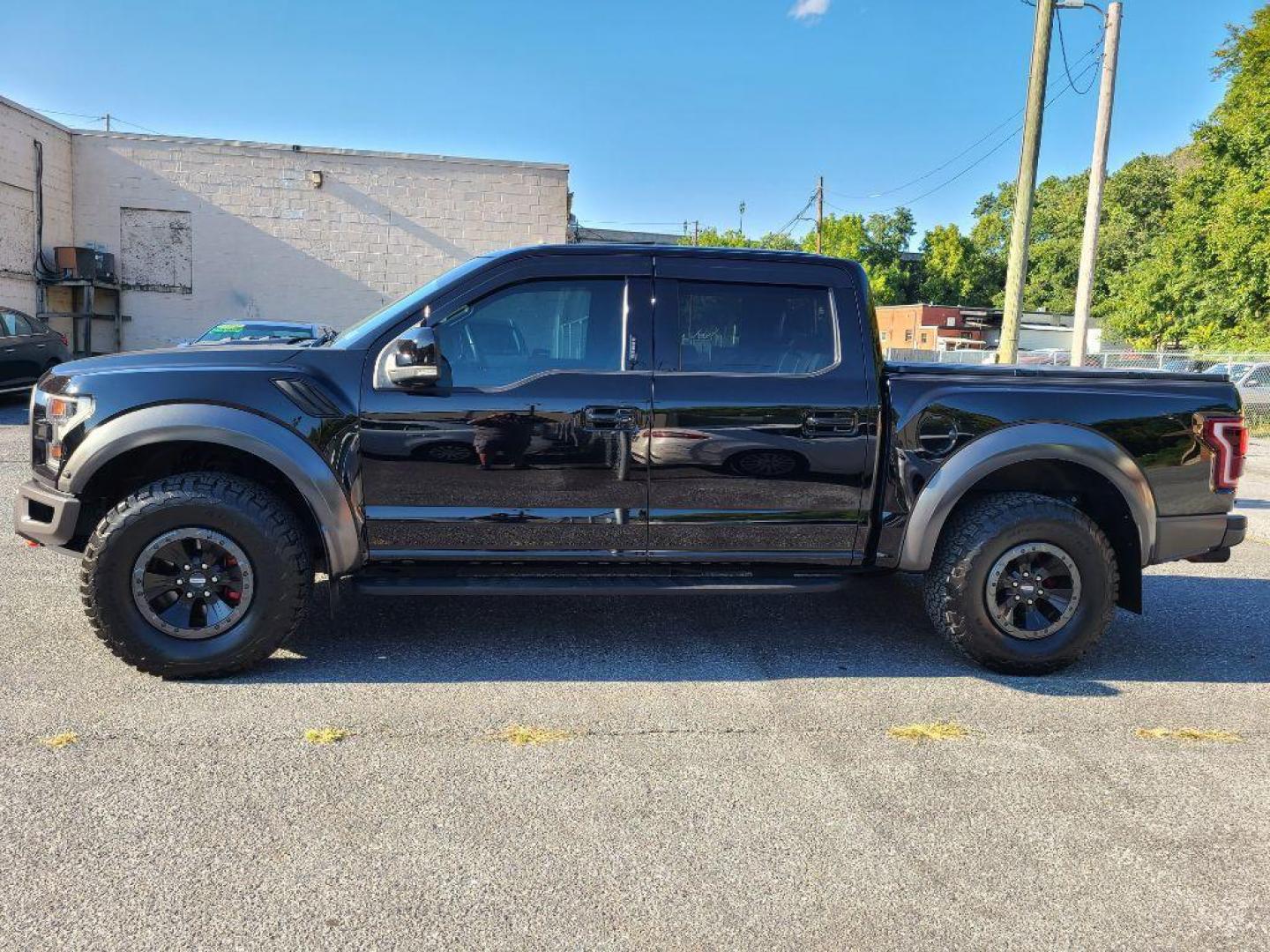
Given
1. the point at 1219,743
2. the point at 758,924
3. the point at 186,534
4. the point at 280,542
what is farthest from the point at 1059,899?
the point at 186,534

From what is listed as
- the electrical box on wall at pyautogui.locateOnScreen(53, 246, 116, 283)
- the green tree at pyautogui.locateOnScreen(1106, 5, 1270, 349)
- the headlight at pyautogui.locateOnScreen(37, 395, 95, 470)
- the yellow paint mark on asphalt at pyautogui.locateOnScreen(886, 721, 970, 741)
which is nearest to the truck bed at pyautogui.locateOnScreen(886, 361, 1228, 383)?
the yellow paint mark on asphalt at pyautogui.locateOnScreen(886, 721, 970, 741)

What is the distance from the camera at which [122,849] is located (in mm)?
2662

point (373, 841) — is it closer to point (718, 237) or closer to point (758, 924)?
point (758, 924)

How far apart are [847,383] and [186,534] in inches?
116

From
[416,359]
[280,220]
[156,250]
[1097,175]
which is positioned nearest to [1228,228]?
[1097,175]

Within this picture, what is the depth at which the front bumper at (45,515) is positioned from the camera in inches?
152

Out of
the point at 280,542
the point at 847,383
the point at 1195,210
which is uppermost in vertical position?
the point at 1195,210

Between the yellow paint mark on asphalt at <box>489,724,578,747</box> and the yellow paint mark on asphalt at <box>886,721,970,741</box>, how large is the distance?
129cm

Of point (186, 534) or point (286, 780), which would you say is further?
point (186, 534)

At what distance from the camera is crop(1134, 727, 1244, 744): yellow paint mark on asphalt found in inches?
146

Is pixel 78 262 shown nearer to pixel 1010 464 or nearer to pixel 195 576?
pixel 195 576

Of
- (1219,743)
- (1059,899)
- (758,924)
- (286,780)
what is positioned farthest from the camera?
(1219,743)

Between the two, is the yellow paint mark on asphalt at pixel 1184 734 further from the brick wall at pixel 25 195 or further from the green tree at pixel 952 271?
the green tree at pixel 952 271

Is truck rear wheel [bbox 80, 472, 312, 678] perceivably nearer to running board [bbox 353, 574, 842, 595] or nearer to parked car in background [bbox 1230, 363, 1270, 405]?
running board [bbox 353, 574, 842, 595]
